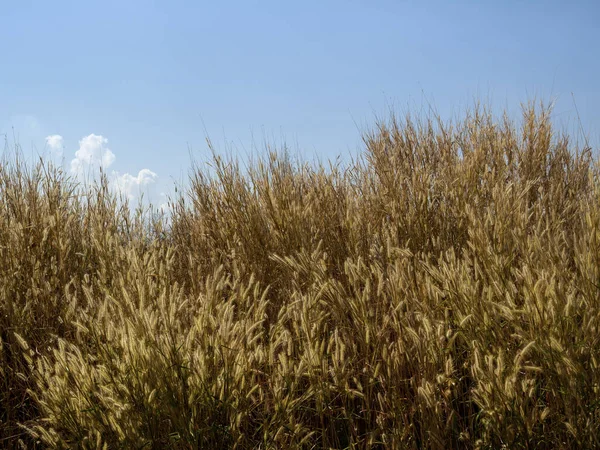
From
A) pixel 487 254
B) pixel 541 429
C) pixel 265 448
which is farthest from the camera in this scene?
pixel 487 254

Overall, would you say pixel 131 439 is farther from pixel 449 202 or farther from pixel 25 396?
pixel 449 202

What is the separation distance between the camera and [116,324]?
2.59m

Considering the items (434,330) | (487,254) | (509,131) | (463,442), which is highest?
(509,131)

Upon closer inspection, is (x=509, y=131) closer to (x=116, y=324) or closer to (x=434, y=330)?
(x=434, y=330)

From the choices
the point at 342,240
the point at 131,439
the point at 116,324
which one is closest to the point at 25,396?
the point at 116,324

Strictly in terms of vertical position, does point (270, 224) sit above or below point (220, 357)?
above

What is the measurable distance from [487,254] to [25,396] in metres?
2.44

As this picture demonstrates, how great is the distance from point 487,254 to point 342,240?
1299mm

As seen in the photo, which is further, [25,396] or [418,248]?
[418,248]

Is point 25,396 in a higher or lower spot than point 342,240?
lower

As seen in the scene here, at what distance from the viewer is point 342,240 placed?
363cm

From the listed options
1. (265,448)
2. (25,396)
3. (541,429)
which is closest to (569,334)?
(541,429)

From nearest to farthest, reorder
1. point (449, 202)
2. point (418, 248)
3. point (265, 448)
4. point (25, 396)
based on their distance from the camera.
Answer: point (265, 448), point (25, 396), point (418, 248), point (449, 202)

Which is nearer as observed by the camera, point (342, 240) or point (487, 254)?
point (487, 254)
